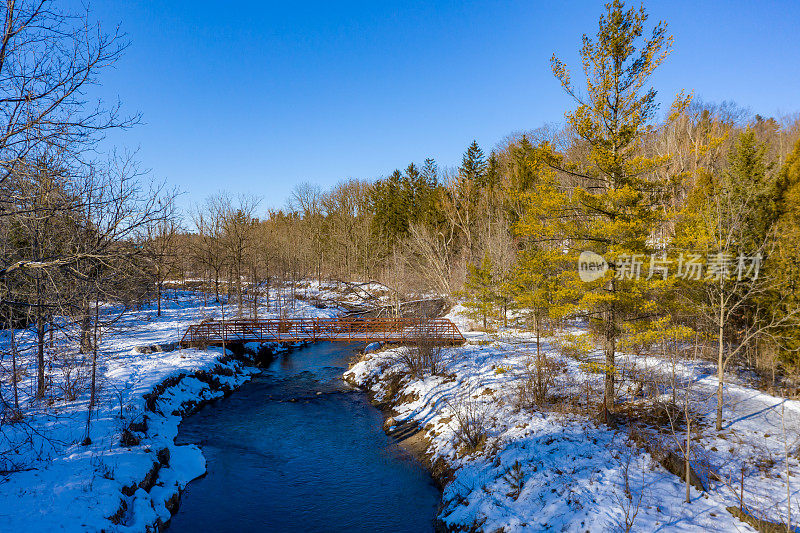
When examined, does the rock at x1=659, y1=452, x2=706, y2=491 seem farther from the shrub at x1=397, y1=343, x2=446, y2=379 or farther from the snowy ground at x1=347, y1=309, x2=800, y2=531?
the shrub at x1=397, y1=343, x2=446, y2=379

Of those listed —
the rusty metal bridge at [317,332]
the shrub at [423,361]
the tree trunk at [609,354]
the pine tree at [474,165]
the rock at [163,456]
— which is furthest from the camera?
the pine tree at [474,165]

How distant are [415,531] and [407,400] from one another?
7600 mm

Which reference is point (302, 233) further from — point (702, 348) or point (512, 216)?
point (702, 348)

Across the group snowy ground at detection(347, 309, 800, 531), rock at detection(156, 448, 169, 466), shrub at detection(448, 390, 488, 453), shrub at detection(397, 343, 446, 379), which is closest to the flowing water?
rock at detection(156, 448, 169, 466)

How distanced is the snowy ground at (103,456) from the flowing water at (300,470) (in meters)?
0.82

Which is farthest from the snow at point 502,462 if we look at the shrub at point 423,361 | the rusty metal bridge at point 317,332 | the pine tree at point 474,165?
the pine tree at point 474,165

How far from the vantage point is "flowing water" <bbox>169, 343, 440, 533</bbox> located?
9883 millimetres

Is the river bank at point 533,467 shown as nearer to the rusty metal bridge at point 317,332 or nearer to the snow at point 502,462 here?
the snow at point 502,462

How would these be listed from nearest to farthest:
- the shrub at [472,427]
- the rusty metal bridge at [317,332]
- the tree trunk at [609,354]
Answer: the tree trunk at [609,354] < the shrub at [472,427] < the rusty metal bridge at [317,332]

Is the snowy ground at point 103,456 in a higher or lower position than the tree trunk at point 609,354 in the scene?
lower

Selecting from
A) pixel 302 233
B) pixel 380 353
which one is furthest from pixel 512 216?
pixel 302 233

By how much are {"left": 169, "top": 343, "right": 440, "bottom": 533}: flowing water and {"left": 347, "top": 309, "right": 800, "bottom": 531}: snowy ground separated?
1383 mm

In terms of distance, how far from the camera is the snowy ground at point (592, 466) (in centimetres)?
791

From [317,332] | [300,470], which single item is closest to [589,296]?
[300,470]
